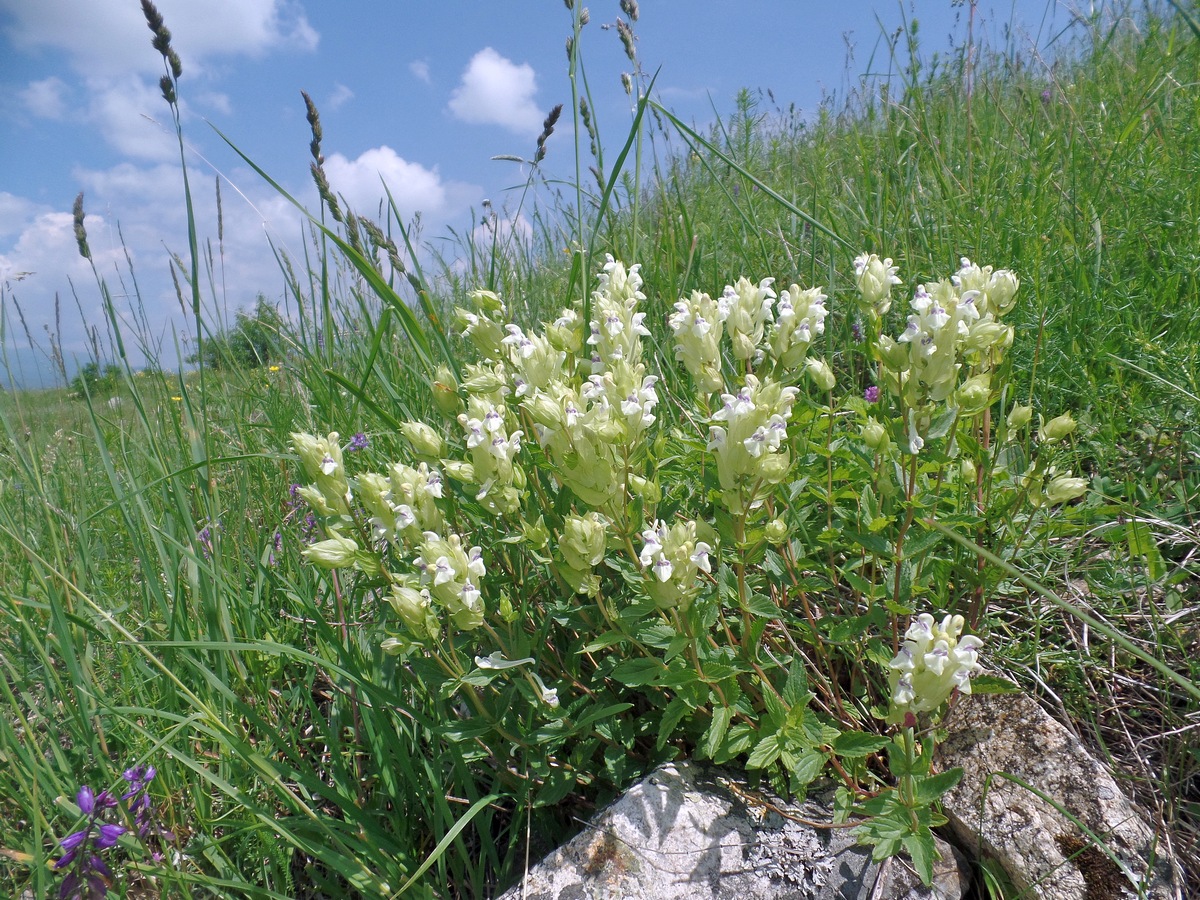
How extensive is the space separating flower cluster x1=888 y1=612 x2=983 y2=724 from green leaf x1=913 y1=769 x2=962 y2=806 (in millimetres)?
133

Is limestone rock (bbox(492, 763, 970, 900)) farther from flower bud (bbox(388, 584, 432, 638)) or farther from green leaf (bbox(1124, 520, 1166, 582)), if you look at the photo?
green leaf (bbox(1124, 520, 1166, 582))

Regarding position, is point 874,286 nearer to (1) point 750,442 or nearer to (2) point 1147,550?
(1) point 750,442

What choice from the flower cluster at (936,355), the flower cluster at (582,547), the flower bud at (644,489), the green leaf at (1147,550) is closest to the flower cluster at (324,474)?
the flower cluster at (582,547)

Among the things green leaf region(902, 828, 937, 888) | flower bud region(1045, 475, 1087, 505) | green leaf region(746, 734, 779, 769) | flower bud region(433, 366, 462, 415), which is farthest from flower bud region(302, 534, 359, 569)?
flower bud region(1045, 475, 1087, 505)

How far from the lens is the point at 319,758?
2.10 meters

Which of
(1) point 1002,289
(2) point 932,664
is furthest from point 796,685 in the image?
(1) point 1002,289

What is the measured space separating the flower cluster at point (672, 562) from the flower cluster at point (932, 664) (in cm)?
41

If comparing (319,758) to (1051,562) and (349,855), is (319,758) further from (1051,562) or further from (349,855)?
(1051,562)

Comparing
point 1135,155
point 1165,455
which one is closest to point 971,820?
point 1165,455

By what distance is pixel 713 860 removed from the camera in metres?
1.58

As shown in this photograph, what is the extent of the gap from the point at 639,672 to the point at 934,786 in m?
0.61

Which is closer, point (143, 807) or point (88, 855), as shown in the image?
point (88, 855)

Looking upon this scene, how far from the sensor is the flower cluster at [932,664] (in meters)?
1.29

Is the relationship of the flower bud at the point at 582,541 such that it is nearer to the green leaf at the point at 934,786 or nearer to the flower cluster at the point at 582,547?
the flower cluster at the point at 582,547
